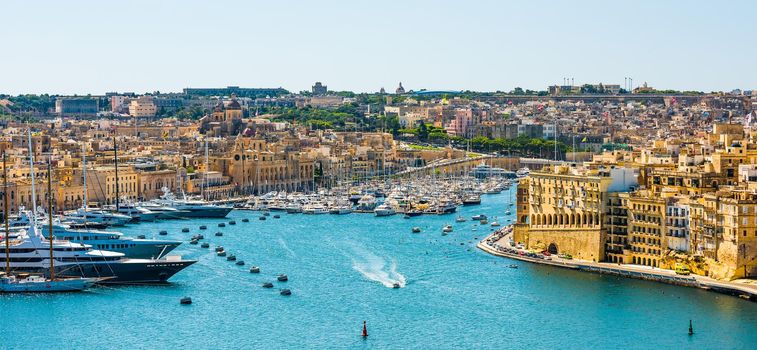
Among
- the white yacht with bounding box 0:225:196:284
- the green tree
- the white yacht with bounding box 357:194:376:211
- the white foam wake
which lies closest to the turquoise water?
the white foam wake

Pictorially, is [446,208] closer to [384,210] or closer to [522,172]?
[384,210]

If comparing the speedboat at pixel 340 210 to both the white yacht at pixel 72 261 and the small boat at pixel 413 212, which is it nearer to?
the small boat at pixel 413 212

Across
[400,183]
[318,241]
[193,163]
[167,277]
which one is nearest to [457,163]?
[400,183]

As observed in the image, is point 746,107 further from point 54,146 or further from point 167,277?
point 167,277

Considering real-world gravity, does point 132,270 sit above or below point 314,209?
above

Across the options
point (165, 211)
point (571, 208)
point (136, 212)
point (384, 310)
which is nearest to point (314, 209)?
point (165, 211)

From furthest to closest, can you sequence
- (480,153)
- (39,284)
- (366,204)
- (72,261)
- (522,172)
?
(480,153)
(522,172)
(366,204)
(72,261)
(39,284)

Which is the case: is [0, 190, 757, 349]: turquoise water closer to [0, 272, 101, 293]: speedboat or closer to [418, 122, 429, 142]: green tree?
[0, 272, 101, 293]: speedboat
